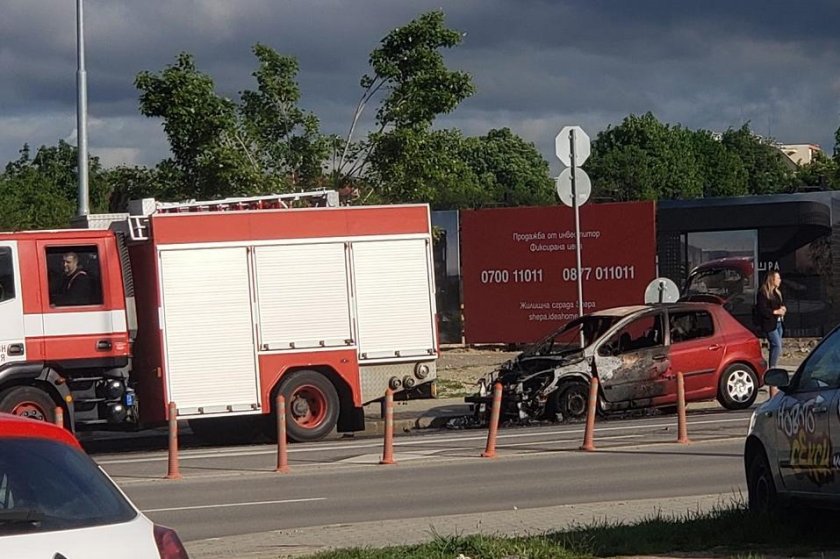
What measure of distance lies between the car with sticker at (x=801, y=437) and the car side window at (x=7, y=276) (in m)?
11.0

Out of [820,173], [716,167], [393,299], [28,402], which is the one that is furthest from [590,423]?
[716,167]

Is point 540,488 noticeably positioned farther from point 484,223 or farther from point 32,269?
point 484,223

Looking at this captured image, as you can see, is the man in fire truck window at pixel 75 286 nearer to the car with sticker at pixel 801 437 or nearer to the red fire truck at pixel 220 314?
the red fire truck at pixel 220 314

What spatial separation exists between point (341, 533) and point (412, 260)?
30.9 ft

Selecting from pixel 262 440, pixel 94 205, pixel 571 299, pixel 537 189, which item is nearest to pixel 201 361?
pixel 262 440

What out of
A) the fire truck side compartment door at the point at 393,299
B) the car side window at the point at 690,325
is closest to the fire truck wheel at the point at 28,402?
the fire truck side compartment door at the point at 393,299

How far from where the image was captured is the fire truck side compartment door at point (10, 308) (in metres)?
18.2

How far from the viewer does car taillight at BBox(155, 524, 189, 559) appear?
5219mm

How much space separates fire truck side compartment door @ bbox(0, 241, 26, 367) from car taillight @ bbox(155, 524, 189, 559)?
533 inches

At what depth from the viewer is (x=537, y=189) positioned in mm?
116062

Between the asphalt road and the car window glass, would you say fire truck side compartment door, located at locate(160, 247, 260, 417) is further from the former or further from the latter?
the car window glass

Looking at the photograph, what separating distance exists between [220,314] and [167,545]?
47.0 feet

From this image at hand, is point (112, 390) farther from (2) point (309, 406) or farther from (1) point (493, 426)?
(1) point (493, 426)

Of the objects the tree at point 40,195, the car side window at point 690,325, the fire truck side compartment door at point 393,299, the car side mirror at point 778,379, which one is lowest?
the car side mirror at point 778,379
